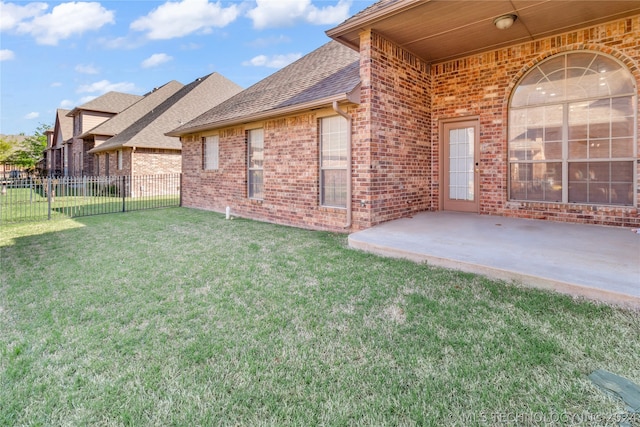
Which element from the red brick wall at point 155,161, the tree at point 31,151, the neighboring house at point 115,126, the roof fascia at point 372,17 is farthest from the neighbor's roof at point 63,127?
the roof fascia at point 372,17

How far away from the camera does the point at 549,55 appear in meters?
6.23

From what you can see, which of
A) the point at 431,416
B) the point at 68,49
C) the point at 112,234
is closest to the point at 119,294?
the point at 431,416

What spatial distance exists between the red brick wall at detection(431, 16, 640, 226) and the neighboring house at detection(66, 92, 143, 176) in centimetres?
2390

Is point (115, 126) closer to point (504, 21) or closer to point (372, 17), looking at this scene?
point (372, 17)

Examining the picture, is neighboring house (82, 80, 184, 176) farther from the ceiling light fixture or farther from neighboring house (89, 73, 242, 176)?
the ceiling light fixture

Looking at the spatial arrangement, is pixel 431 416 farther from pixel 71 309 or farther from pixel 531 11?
pixel 531 11

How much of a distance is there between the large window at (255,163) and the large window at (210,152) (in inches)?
78.2

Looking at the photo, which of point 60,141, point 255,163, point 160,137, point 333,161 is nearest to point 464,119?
point 333,161

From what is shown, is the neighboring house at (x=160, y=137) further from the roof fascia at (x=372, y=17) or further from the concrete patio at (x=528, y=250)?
the concrete patio at (x=528, y=250)

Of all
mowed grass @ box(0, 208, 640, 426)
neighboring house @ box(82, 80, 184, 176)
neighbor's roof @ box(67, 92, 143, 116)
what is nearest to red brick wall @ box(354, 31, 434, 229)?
mowed grass @ box(0, 208, 640, 426)

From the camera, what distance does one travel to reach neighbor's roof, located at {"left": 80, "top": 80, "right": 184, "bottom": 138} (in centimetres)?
2105

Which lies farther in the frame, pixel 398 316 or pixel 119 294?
pixel 119 294

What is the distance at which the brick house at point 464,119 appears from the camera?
18.4 ft

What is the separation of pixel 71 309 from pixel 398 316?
10.5 feet
